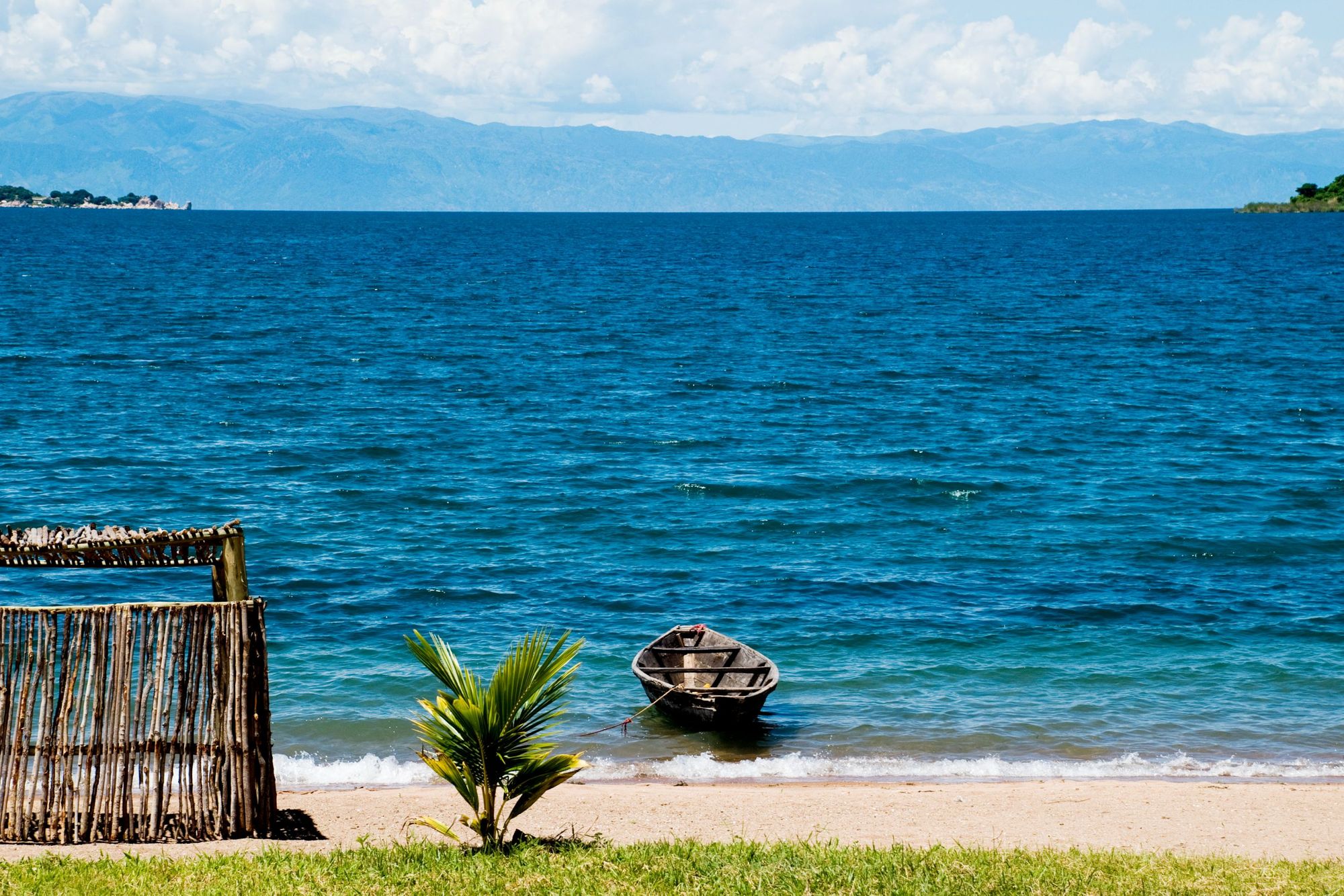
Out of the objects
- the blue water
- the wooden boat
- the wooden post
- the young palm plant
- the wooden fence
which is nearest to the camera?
the young palm plant

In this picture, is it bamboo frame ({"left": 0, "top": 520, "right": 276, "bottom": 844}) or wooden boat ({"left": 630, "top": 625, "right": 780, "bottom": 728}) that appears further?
wooden boat ({"left": 630, "top": 625, "right": 780, "bottom": 728})

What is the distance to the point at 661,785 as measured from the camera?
1875 centimetres

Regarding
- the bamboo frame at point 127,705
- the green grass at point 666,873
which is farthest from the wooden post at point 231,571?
the green grass at point 666,873

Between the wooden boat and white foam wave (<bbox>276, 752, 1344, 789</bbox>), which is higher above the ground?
the wooden boat

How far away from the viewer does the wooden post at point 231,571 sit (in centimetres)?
1390

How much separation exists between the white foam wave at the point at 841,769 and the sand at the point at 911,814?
0.49 m

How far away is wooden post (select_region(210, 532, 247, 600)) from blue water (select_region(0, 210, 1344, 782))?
5.92m

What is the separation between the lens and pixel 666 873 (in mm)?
12477

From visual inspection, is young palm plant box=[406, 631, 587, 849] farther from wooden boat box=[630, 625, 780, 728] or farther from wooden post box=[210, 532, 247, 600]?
wooden boat box=[630, 625, 780, 728]

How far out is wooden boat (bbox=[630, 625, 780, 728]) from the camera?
67.5 ft

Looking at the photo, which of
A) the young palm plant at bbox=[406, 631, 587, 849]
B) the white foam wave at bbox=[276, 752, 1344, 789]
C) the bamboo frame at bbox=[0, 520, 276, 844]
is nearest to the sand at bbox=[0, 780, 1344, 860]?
the bamboo frame at bbox=[0, 520, 276, 844]

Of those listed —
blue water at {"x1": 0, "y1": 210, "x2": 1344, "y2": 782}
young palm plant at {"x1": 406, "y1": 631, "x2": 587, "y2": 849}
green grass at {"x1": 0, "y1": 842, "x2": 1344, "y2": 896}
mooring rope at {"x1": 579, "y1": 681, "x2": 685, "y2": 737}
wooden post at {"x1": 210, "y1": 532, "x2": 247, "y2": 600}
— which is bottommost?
green grass at {"x1": 0, "y1": 842, "x2": 1344, "y2": 896}

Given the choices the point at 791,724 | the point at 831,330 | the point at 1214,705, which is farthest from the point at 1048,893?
the point at 831,330

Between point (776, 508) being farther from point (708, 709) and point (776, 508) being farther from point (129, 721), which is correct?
point (129, 721)
